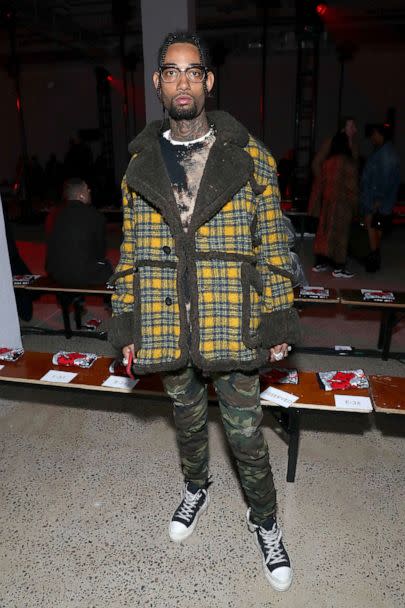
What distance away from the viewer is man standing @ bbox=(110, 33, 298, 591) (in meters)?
1.61

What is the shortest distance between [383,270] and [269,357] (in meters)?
5.36

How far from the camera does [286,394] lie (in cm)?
251

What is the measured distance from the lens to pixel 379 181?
18.9ft

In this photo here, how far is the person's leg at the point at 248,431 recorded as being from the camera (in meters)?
1.83

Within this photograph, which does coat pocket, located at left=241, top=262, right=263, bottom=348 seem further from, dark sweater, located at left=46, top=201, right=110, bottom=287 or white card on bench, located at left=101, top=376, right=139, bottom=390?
dark sweater, located at left=46, top=201, right=110, bottom=287

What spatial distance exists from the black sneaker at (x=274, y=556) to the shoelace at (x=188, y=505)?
12.7 inches

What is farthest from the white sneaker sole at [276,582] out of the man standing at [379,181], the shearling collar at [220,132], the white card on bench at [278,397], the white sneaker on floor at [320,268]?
the white sneaker on floor at [320,268]

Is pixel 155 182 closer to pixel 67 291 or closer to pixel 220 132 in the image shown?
pixel 220 132

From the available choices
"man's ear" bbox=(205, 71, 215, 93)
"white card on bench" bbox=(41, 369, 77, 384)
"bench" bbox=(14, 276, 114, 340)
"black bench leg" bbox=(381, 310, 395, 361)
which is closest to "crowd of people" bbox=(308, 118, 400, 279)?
"black bench leg" bbox=(381, 310, 395, 361)

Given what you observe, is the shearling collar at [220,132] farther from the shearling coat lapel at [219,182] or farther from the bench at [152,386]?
the bench at [152,386]

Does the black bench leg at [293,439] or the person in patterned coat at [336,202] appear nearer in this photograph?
the black bench leg at [293,439]

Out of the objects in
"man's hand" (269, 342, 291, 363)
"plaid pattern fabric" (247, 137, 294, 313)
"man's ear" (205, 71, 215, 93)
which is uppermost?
"man's ear" (205, 71, 215, 93)

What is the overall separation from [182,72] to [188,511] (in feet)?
5.82

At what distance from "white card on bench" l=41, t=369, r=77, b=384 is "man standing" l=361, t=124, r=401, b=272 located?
4410 millimetres
